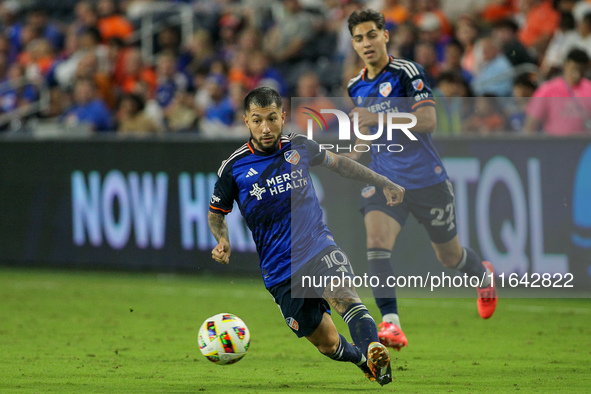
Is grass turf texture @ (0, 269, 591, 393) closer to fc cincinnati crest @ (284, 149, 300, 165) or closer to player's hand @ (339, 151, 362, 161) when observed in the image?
fc cincinnati crest @ (284, 149, 300, 165)

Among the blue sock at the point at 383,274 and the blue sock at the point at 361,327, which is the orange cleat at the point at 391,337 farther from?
the blue sock at the point at 361,327

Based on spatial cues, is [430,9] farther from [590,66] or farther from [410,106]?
[410,106]

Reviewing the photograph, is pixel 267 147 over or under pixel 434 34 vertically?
under

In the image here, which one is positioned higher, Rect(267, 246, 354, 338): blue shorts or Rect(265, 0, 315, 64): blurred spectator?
→ Rect(265, 0, 315, 64): blurred spectator

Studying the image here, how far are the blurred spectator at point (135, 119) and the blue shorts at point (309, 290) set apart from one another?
24.7ft

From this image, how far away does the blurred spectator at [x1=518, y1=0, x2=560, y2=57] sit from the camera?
12.6 metres

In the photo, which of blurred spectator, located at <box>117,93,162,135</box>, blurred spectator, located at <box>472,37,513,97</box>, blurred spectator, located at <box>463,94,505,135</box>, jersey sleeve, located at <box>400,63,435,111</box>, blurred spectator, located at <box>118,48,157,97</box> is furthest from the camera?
blurred spectator, located at <box>118,48,157,97</box>

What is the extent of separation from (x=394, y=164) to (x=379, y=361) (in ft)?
6.84

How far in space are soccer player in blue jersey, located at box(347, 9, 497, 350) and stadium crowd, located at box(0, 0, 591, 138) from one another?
10.4 feet

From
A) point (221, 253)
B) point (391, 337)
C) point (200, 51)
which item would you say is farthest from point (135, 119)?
point (221, 253)

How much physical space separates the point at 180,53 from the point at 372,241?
32.6 feet

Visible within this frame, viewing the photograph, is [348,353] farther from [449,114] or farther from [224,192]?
[449,114]

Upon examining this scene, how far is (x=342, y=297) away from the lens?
573 centimetres

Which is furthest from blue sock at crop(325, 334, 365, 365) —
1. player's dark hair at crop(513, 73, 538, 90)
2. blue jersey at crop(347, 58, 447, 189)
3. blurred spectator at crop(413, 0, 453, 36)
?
blurred spectator at crop(413, 0, 453, 36)
